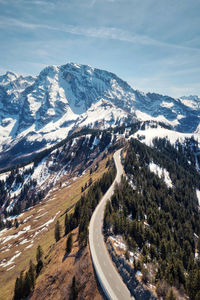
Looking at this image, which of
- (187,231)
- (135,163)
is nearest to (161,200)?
(187,231)

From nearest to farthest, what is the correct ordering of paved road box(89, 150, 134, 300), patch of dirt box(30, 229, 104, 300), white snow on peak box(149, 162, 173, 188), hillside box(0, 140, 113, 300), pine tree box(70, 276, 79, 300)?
paved road box(89, 150, 134, 300) → pine tree box(70, 276, 79, 300) → patch of dirt box(30, 229, 104, 300) → hillside box(0, 140, 113, 300) → white snow on peak box(149, 162, 173, 188)

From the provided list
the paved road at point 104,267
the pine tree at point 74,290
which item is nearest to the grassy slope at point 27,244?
the paved road at point 104,267

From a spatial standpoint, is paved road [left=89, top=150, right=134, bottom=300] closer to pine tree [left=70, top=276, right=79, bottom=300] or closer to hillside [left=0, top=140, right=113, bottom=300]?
hillside [left=0, top=140, right=113, bottom=300]

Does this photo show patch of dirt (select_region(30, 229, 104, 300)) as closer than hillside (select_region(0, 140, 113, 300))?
Yes

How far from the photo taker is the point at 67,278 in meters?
44.4

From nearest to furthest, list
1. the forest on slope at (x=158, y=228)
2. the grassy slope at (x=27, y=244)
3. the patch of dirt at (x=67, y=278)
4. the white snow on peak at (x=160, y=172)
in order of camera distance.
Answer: the patch of dirt at (x=67, y=278) < the forest on slope at (x=158, y=228) < the grassy slope at (x=27, y=244) < the white snow on peak at (x=160, y=172)

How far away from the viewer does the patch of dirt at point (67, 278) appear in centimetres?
4011

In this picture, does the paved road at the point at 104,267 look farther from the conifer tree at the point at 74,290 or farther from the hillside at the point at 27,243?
the conifer tree at the point at 74,290

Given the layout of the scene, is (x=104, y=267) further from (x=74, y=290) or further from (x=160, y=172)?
(x=160, y=172)

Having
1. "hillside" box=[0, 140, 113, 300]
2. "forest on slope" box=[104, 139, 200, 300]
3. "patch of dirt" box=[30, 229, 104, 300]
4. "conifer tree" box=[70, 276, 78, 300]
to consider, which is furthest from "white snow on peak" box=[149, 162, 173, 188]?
"conifer tree" box=[70, 276, 78, 300]

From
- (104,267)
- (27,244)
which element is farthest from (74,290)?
(27,244)

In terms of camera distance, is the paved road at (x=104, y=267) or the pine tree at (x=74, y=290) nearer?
the paved road at (x=104, y=267)

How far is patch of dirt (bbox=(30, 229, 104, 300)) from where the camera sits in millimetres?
40106

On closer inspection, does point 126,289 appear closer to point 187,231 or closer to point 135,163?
point 187,231
